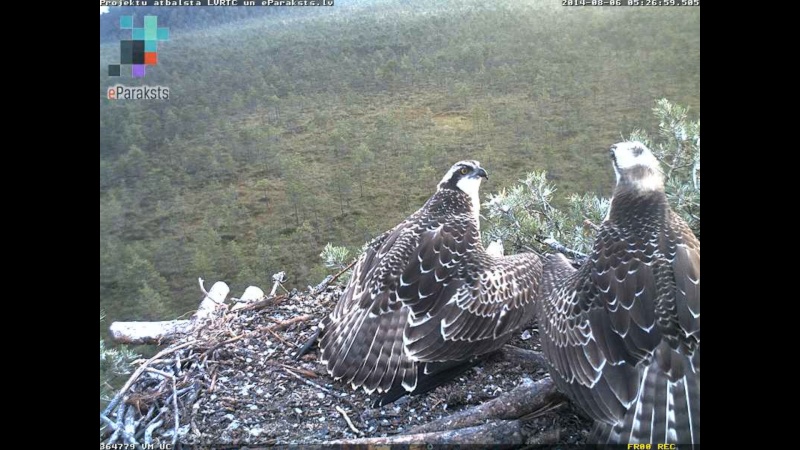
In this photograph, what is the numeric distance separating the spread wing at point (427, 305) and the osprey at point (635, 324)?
30 cm

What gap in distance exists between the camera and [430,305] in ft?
13.1

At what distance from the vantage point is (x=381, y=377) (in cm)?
395

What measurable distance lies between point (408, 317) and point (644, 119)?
197 centimetres

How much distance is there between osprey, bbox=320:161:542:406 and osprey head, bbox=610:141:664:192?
0.74 meters

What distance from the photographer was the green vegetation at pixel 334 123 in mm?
4367

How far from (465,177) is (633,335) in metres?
1.37

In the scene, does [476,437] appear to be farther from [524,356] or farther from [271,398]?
[271,398]

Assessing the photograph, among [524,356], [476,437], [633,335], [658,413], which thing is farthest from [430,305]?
[658,413]

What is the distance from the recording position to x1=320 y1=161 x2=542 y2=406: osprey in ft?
12.9

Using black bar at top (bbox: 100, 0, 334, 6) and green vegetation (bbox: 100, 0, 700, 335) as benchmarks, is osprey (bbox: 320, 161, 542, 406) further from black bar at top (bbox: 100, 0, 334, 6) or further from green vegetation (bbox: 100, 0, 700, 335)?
black bar at top (bbox: 100, 0, 334, 6)

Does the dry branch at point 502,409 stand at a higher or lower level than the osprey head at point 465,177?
lower

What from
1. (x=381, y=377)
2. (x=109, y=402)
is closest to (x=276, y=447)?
(x=381, y=377)

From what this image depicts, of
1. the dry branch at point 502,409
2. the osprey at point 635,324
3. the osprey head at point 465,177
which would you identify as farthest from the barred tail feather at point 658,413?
the osprey head at point 465,177

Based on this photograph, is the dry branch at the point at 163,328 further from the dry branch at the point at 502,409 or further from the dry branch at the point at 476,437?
the dry branch at the point at 502,409
